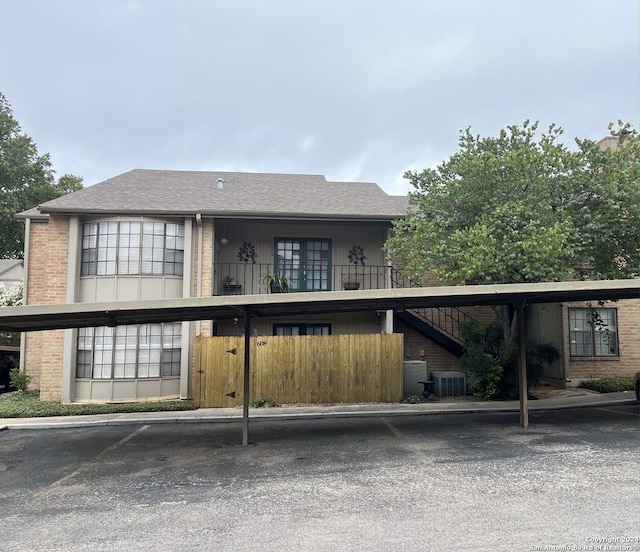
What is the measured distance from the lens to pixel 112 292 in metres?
13.1

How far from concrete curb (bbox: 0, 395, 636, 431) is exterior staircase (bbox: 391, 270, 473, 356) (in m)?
2.77

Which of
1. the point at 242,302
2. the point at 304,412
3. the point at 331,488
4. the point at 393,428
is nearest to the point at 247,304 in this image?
the point at 242,302

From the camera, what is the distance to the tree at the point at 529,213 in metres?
10.6

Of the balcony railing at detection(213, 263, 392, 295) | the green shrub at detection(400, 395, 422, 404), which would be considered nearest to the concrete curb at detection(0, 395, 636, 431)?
the green shrub at detection(400, 395, 422, 404)

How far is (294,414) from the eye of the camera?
11.3 meters

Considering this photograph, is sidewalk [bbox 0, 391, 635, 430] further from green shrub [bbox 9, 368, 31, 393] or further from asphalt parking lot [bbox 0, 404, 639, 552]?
green shrub [bbox 9, 368, 31, 393]

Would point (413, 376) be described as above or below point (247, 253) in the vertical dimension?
below

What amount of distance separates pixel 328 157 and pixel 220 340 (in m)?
34.1

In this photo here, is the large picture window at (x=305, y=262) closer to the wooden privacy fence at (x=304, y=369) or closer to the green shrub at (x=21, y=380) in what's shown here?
the wooden privacy fence at (x=304, y=369)

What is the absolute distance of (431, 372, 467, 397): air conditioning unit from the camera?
13500 millimetres

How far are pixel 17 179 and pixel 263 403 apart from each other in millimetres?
24119

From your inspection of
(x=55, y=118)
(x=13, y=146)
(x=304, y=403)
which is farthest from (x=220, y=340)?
(x=55, y=118)

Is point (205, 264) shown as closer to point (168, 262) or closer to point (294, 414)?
point (168, 262)

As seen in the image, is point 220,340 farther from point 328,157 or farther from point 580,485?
point 328,157
